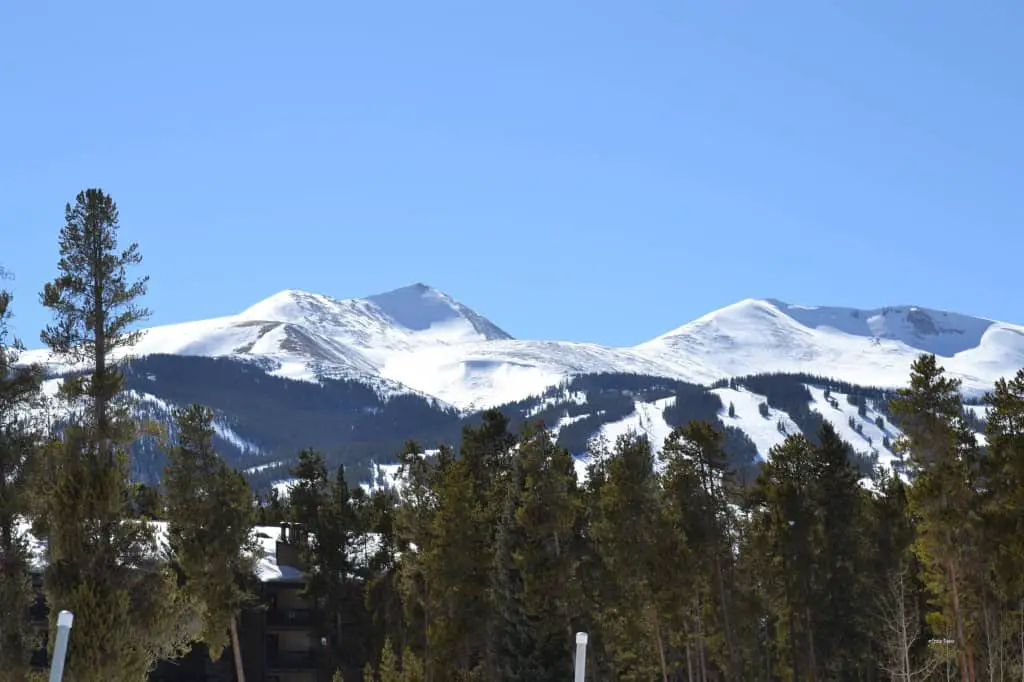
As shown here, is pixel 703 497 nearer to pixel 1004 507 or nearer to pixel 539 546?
pixel 539 546

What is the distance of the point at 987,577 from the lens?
49.0 metres

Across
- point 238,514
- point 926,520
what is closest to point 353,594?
point 238,514

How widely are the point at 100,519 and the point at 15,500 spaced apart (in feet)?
7.56

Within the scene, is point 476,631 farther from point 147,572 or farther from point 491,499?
point 147,572

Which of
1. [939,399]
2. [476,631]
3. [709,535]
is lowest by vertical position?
[476,631]

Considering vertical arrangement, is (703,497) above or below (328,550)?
above

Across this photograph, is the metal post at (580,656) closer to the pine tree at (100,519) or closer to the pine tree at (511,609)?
the pine tree at (100,519)

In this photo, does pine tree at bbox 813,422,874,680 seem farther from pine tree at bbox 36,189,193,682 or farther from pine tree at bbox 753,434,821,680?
pine tree at bbox 36,189,193,682

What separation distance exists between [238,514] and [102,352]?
17075 mm

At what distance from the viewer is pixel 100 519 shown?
115ft

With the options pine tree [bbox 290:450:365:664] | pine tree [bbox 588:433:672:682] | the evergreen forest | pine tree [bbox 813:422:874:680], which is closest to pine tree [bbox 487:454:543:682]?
the evergreen forest

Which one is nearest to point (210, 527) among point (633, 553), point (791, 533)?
point (633, 553)

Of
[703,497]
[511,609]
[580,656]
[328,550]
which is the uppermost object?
[703,497]

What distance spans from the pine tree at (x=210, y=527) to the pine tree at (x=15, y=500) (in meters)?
15.0
